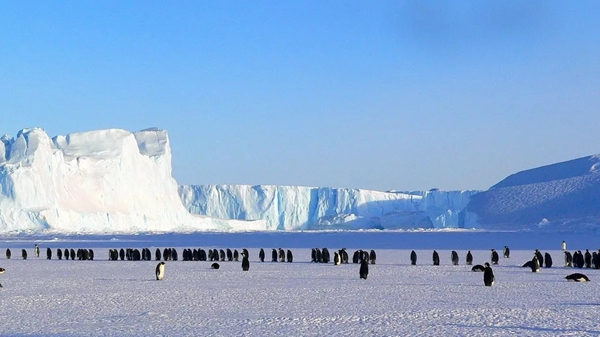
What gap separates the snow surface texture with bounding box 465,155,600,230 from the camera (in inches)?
2272

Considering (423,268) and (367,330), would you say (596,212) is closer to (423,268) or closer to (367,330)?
(423,268)

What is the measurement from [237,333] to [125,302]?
3940mm

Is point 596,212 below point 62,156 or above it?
below

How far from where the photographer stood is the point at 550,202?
202 ft

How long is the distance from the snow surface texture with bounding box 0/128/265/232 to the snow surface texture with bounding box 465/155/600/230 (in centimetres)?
2018

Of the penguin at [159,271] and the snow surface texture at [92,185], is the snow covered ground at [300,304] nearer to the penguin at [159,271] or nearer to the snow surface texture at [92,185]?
the penguin at [159,271]

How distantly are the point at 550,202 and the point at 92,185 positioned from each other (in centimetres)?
3529

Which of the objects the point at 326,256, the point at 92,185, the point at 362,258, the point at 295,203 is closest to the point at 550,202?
the point at 295,203

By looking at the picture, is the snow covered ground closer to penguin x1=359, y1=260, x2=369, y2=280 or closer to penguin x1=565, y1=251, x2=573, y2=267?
penguin x1=359, y1=260, x2=369, y2=280

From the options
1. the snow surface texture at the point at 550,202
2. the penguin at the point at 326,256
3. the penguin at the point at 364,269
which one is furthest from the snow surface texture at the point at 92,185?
the penguin at the point at 364,269

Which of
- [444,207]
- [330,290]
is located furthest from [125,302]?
[444,207]

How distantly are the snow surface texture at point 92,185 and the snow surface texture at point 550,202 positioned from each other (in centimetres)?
2018

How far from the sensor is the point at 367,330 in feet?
28.5

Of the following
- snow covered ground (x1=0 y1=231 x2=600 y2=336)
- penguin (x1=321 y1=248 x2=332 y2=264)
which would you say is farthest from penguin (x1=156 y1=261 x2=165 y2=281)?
penguin (x1=321 y1=248 x2=332 y2=264)
